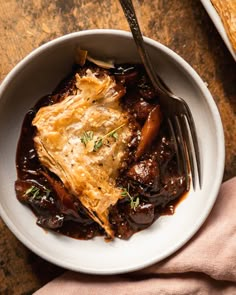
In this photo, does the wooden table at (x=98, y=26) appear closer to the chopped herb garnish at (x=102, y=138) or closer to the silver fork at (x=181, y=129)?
the silver fork at (x=181, y=129)

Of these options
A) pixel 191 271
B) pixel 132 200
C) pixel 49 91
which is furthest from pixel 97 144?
pixel 191 271

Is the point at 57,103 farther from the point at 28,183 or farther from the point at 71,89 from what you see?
→ the point at 28,183

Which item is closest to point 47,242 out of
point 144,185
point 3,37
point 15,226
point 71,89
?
point 15,226

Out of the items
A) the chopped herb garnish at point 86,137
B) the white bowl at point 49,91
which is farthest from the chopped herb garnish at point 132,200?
the chopped herb garnish at point 86,137

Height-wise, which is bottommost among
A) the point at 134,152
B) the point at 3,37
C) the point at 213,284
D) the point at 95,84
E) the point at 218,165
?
the point at 213,284

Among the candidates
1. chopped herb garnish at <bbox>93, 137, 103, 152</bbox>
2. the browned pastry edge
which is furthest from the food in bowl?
the browned pastry edge

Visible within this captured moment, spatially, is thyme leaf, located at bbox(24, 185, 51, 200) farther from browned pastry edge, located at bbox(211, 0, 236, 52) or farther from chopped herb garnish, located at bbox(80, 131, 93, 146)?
browned pastry edge, located at bbox(211, 0, 236, 52)
